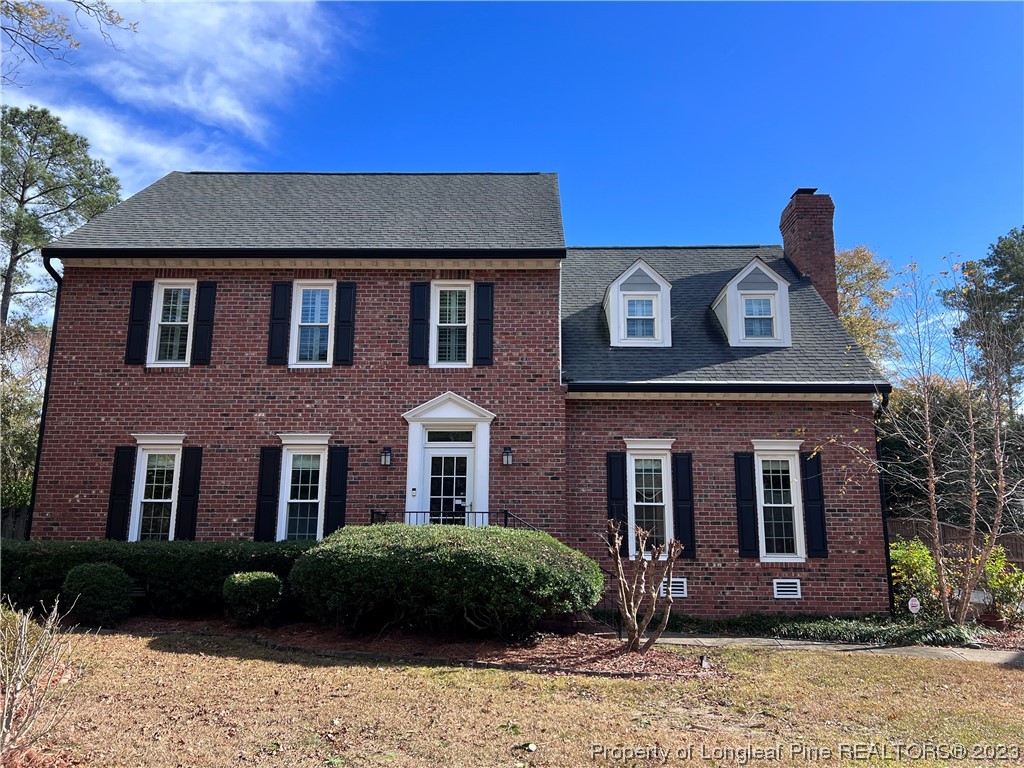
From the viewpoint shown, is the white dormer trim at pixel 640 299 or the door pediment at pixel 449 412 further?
the white dormer trim at pixel 640 299

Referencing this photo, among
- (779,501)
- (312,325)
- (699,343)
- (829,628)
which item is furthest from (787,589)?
(312,325)

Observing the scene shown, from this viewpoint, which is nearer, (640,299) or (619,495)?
(619,495)

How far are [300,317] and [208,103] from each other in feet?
12.3

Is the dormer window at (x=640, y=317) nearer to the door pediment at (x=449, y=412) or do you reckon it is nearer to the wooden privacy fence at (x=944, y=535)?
the door pediment at (x=449, y=412)

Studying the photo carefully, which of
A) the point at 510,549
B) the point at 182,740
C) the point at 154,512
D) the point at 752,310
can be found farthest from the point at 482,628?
the point at 752,310

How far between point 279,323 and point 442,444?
3.66m

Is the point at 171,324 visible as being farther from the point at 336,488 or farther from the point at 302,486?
the point at 336,488

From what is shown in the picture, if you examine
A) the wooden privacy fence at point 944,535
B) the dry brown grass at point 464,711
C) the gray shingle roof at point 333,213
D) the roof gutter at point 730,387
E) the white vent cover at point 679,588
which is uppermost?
the gray shingle roof at point 333,213

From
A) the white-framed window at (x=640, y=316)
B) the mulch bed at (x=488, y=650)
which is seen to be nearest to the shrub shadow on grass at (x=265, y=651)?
the mulch bed at (x=488, y=650)

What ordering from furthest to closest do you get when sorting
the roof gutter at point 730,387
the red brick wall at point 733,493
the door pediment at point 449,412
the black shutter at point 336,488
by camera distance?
the roof gutter at point 730,387
the door pediment at point 449,412
the red brick wall at point 733,493
the black shutter at point 336,488

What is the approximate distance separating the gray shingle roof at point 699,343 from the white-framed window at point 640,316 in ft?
1.37

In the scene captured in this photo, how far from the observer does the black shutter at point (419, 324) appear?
1287 centimetres

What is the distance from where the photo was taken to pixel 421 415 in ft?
41.3

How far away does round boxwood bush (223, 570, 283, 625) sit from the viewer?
32.9ft
